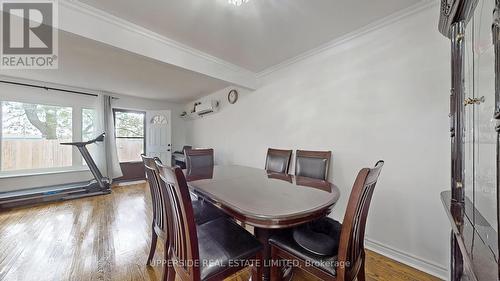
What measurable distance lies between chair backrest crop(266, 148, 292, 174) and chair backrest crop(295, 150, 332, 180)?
20 cm

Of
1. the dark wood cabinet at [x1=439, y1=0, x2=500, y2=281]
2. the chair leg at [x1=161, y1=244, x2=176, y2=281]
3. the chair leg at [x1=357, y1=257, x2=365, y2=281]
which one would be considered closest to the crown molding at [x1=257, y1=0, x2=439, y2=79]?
the dark wood cabinet at [x1=439, y1=0, x2=500, y2=281]

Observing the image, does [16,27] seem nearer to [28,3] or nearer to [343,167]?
[28,3]

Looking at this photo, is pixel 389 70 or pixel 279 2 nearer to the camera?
pixel 279 2

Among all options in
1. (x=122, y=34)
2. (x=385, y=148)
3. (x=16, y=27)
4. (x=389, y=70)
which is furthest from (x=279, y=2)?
(x=16, y=27)

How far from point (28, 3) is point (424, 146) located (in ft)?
11.9

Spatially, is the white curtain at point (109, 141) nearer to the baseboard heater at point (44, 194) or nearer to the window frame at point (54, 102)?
the window frame at point (54, 102)

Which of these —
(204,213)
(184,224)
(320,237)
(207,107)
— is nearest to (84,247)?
(204,213)

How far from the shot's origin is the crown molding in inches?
64.2

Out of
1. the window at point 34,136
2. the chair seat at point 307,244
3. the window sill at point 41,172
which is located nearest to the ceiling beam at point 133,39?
the chair seat at point 307,244

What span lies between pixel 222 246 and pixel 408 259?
70.2 inches

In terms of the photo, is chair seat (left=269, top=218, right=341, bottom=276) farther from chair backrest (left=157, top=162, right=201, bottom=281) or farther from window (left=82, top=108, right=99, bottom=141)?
window (left=82, top=108, right=99, bottom=141)

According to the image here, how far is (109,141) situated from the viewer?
435cm

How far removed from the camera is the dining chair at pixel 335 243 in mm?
906

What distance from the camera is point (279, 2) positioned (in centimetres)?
162
